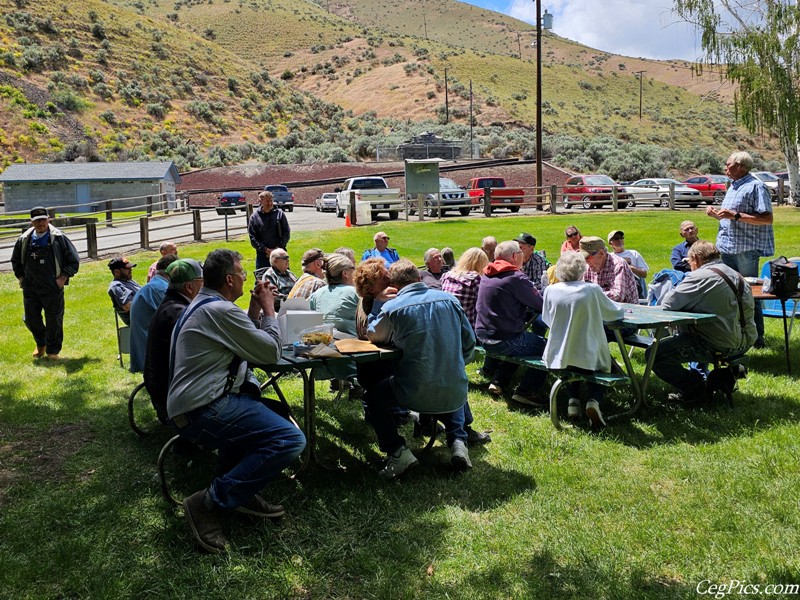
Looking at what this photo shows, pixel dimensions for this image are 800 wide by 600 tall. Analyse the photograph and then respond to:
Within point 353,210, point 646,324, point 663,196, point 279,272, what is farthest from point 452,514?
point 663,196

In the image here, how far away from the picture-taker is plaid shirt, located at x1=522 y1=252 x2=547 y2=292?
8.16 m

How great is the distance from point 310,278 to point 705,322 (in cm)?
345

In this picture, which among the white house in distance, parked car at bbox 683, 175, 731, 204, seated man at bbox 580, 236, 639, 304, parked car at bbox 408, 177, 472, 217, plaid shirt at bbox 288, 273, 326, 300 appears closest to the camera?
plaid shirt at bbox 288, 273, 326, 300

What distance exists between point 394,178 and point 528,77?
5119 cm

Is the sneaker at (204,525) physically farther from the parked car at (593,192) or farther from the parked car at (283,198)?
the parked car at (283,198)

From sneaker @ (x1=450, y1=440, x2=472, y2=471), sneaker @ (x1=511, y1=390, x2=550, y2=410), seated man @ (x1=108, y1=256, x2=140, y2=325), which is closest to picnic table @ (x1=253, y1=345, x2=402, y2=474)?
sneaker @ (x1=450, y1=440, x2=472, y2=471)

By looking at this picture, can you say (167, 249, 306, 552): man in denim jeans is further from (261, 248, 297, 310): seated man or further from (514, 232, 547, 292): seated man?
(514, 232, 547, 292): seated man

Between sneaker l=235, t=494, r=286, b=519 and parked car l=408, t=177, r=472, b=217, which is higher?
parked car l=408, t=177, r=472, b=217

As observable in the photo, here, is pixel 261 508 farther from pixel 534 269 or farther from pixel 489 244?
pixel 534 269

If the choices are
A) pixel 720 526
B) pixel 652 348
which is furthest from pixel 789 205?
pixel 720 526

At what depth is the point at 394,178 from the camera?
1703 inches

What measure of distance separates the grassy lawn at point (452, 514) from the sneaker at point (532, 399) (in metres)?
0.10

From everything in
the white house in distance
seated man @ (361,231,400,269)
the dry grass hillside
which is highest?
the dry grass hillside

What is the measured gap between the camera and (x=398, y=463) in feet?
15.0
